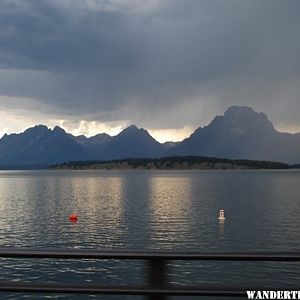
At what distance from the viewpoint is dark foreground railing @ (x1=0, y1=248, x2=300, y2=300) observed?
4.88m

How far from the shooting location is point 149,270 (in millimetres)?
5102

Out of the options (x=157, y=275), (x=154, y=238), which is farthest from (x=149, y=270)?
(x=154, y=238)

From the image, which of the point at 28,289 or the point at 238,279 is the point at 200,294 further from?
the point at 238,279

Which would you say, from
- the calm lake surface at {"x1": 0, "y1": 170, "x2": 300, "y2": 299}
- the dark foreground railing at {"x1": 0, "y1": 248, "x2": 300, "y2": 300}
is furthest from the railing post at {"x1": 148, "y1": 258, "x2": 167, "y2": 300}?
the calm lake surface at {"x1": 0, "y1": 170, "x2": 300, "y2": 299}

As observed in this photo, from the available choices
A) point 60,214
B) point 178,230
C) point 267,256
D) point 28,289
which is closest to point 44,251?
point 28,289

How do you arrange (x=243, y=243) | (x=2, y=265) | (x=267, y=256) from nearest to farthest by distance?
(x=267, y=256) → (x=2, y=265) → (x=243, y=243)

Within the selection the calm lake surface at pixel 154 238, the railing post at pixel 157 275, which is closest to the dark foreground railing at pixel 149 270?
the railing post at pixel 157 275

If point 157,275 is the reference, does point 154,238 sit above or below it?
below

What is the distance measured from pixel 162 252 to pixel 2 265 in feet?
102

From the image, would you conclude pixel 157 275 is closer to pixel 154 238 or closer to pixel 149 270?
pixel 149 270

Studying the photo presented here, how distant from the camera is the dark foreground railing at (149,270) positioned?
4879 millimetres

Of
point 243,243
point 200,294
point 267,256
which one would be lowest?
point 243,243

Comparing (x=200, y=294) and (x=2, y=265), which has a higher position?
(x=200, y=294)

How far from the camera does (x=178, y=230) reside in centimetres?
5509
